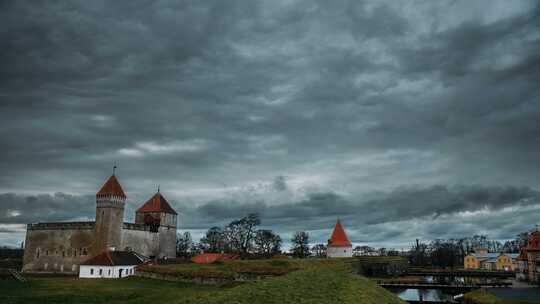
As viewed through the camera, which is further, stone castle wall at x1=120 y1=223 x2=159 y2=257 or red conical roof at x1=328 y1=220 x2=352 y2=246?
red conical roof at x1=328 y1=220 x2=352 y2=246

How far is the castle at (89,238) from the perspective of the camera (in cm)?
5812

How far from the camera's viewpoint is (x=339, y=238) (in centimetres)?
7700

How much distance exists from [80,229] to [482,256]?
9227 cm

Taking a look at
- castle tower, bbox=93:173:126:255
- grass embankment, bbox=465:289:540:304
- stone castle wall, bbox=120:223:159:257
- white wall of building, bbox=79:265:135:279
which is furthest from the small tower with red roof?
white wall of building, bbox=79:265:135:279

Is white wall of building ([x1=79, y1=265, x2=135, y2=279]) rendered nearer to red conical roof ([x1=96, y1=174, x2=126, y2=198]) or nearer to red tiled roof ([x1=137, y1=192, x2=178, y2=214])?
red conical roof ([x1=96, y1=174, x2=126, y2=198])

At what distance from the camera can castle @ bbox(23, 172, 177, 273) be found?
58.1 metres

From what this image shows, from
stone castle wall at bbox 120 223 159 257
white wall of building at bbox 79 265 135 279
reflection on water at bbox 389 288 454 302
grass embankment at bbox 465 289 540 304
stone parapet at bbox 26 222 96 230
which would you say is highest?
stone parapet at bbox 26 222 96 230

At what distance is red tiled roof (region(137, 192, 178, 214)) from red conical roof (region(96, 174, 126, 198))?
27.3 ft

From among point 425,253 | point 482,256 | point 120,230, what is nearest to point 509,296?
point 120,230

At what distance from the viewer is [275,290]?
17.8 metres

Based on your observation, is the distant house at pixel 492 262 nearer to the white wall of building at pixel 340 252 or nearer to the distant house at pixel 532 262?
the distant house at pixel 532 262

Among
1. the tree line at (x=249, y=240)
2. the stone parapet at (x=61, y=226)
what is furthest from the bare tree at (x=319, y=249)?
the stone parapet at (x=61, y=226)

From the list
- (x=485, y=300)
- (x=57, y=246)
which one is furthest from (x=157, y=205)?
(x=485, y=300)

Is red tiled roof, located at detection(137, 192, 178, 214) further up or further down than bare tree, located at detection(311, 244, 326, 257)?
further up
